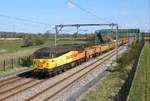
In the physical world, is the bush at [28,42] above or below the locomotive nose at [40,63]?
below

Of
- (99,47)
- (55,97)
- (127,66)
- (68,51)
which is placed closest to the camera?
(55,97)

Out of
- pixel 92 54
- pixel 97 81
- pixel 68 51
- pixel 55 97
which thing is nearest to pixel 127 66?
pixel 68 51

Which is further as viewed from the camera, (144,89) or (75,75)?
(75,75)

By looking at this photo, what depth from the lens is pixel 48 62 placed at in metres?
28.7

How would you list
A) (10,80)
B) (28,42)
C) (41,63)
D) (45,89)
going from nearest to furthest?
1. (45,89)
2. (10,80)
3. (41,63)
4. (28,42)

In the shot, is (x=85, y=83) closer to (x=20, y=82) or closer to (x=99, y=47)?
(x=20, y=82)

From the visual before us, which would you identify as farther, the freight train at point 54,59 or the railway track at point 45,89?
the freight train at point 54,59

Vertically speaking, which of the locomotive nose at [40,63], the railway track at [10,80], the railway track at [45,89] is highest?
the locomotive nose at [40,63]

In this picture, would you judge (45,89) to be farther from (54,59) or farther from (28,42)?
(28,42)

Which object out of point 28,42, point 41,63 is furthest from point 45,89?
point 28,42

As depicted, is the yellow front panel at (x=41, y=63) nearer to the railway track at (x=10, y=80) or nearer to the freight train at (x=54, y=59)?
the freight train at (x=54, y=59)

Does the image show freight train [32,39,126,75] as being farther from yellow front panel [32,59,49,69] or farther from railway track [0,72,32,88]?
railway track [0,72,32,88]

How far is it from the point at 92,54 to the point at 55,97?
2918 centimetres

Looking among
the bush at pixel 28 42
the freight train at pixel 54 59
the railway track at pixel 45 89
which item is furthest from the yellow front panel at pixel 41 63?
the bush at pixel 28 42
